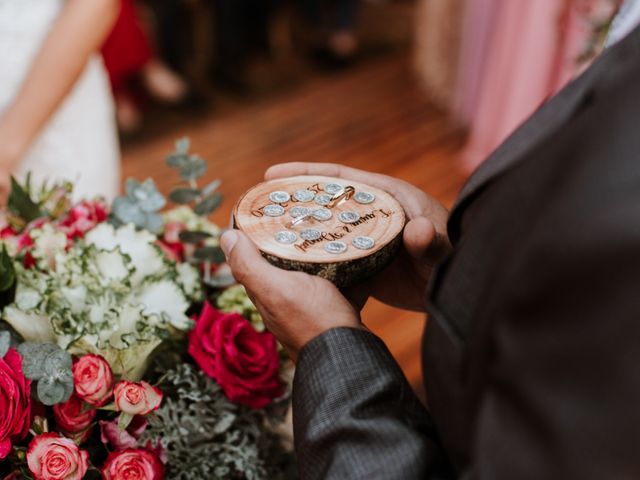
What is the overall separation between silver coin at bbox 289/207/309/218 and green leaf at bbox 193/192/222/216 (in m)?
0.23

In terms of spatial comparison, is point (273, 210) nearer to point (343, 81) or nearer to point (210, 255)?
point (210, 255)

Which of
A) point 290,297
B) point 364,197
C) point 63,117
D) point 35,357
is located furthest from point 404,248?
point 63,117

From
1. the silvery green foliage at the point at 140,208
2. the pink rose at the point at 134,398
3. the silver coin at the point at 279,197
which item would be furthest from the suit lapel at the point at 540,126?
the silvery green foliage at the point at 140,208

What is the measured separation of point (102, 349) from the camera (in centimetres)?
73

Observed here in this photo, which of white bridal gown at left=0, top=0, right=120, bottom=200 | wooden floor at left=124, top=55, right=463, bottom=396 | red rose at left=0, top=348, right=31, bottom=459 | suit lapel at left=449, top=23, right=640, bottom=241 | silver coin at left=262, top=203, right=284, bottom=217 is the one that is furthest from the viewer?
A: wooden floor at left=124, top=55, right=463, bottom=396

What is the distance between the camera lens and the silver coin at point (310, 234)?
717 mm

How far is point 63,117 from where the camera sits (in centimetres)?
139

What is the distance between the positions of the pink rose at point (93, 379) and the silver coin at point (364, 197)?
1.05ft

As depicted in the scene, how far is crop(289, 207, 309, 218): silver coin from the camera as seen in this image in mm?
748

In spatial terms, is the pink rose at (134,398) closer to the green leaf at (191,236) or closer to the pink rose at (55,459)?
the pink rose at (55,459)

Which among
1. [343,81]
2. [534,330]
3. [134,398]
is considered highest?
[534,330]

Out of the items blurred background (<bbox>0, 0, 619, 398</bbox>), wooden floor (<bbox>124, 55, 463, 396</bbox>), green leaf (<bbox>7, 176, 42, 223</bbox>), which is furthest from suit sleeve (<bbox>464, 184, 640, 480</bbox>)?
wooden floor (<bbox>124, 55, 463, 396</bbox>)

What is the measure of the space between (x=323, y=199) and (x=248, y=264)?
143 mm

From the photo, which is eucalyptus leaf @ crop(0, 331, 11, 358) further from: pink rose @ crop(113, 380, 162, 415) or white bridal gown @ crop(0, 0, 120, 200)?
white bridal gown @ crop(0, 0, 120, 200)
